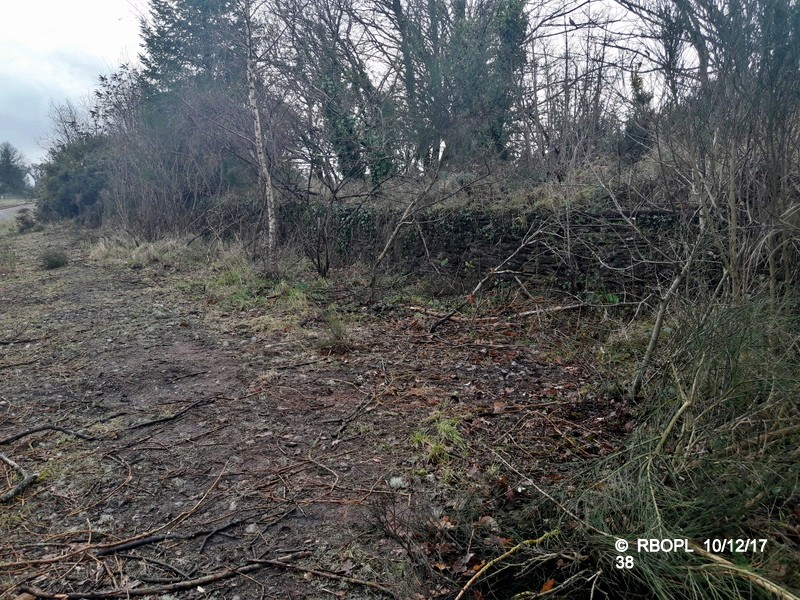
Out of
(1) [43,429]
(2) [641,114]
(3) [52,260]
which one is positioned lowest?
(1) [43,429]

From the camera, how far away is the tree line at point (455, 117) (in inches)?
131

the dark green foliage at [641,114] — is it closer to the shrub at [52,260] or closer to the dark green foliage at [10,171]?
the shrub at [52,260]

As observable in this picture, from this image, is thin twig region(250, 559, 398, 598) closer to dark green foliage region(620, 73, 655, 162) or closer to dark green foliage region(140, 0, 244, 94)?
dark green foliage region(620, 73, 655, 162)

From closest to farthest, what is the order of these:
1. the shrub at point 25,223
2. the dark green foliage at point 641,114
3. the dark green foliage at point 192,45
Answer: the dark green foliage at point 641,114 → the dark green foliage at point 192,45 → the shrub at point 25,223

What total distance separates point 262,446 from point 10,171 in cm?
4915

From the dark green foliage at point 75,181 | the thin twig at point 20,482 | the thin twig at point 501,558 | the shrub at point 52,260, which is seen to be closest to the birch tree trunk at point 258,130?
the shrub at point 52,260

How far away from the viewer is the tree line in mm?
3336

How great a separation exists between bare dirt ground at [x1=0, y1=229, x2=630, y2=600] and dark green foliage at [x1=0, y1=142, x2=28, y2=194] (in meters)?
44.1

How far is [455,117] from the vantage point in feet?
33.0

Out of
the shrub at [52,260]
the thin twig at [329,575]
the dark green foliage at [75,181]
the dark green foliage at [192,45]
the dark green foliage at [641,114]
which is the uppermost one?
the dark green foliage at [192,45]

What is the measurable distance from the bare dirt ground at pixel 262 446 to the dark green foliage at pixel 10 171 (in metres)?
44.1

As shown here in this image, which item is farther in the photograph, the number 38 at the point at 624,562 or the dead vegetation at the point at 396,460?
the dead vegetation at the point at 396,460

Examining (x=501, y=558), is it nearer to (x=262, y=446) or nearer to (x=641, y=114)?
(x=262, y=446)

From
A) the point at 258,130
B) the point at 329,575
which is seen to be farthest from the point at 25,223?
the point at 329,575
